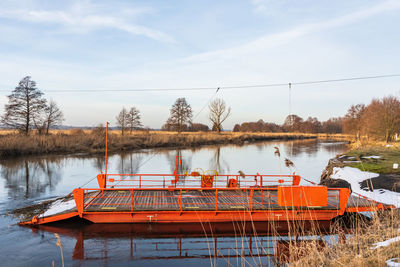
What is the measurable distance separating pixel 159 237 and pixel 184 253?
136 cm

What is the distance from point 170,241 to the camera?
942 centimetres

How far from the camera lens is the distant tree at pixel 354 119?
51.8m

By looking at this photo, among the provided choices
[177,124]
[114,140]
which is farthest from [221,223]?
[177,124]

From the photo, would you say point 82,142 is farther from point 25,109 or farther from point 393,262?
point 393,262

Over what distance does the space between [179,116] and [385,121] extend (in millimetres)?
35357

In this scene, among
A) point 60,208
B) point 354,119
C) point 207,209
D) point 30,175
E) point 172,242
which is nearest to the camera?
point 172,242

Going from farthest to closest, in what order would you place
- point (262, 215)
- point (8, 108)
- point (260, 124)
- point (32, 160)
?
point (260, 124), point (8, 108), point (32, 160), point (262, 215)

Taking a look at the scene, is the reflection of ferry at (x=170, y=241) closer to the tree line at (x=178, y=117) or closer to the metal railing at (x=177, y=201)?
the metal railing at (x=177, y=201)

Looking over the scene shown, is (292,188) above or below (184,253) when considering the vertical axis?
above

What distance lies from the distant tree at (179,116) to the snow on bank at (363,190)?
41.3 metres

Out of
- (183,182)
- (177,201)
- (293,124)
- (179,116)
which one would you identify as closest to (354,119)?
(179,116)

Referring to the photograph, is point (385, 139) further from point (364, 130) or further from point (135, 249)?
point (135, 249)

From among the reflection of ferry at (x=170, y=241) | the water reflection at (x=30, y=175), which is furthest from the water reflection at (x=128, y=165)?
the reflection of ferry at (x=170, y=241)

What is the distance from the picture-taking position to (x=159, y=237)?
970 centimetres
